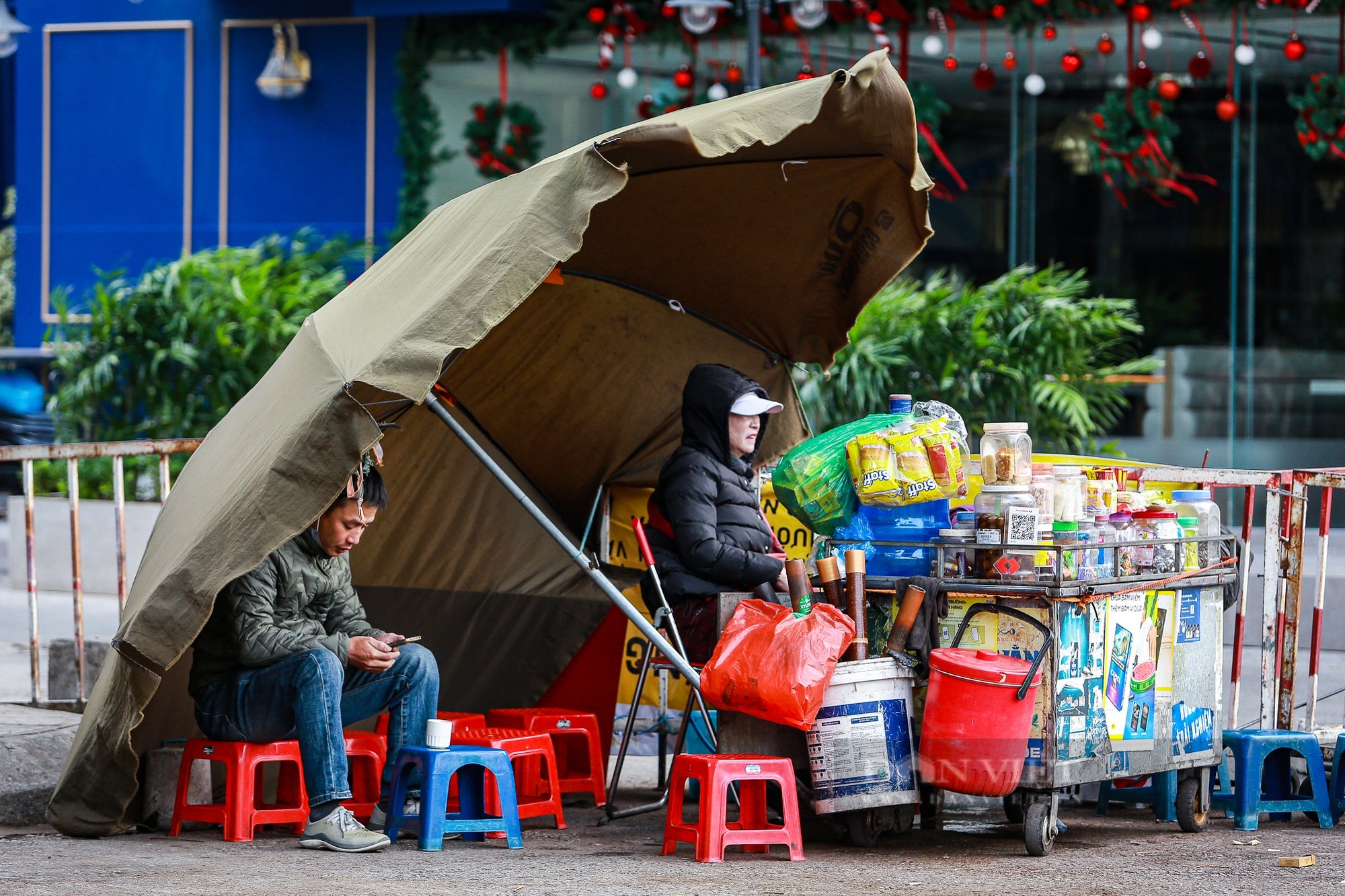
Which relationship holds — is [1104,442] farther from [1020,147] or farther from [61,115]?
[61,115]

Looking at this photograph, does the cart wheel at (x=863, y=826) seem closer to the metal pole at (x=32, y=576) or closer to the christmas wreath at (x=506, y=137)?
the metal pole at (x=32, y=576)

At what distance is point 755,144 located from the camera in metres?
5.85

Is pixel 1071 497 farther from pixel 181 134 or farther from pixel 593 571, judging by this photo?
pixel 181 134

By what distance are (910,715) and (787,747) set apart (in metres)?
0.43

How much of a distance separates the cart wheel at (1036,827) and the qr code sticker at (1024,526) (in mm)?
892

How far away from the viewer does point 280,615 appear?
5.74 metres

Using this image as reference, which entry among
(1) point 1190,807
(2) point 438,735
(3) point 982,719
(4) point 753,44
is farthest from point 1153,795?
(4) point 753,44

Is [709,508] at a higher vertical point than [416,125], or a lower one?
lower

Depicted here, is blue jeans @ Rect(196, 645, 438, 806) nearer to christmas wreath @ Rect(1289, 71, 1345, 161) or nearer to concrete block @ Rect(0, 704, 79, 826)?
concrete block @ Rect(0, 704, 79, 826)

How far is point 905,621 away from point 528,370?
2.39 m

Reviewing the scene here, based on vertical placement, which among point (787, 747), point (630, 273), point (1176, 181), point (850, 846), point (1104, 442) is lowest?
point (850, 846)

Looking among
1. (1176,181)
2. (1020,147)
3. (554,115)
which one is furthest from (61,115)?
(1176,181)

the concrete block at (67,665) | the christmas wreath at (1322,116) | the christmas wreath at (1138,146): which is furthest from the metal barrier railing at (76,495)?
the christmas wreath at (1322,116)

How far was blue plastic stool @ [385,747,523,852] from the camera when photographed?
Result: 5660 mm
